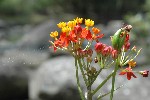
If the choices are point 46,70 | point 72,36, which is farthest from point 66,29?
point 46,70

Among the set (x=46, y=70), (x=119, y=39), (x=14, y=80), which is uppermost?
(x=119, y=39)

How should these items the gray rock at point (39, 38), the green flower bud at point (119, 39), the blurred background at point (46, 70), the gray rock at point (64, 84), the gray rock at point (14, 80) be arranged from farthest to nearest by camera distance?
the gray rock at point (39, 38) < the gray rock at point (14, 80) < the blurred background at point (46, 70) < the gray rock at point (64, 84) < the green flower bud at point (119, 39)

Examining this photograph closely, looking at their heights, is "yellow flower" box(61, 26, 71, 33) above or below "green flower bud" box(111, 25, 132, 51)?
above

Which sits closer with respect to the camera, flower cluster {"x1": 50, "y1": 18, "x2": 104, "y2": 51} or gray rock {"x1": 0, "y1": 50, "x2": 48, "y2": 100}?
flower cluster {"x1": 50, "y1": 18, "x2": 104, "y2": 51}

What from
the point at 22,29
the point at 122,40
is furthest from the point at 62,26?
the point at 22,29

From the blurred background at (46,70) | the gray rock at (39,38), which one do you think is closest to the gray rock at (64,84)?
the blurred background at (46,70)

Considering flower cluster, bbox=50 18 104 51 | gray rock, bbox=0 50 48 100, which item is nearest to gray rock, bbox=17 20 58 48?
gray rock, bbox=0 50 48 100

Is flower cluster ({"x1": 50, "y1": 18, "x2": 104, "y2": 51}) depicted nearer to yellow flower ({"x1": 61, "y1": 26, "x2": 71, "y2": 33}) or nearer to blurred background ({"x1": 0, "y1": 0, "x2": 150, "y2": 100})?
yellow flower ({"x1": 61, "y1": 26, "x2": 71, "y2": 33})

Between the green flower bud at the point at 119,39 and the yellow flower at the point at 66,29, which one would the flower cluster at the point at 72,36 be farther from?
the green flower bud at the point at 119,39

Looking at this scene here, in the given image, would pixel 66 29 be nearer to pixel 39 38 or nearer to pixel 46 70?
pixel 46 70

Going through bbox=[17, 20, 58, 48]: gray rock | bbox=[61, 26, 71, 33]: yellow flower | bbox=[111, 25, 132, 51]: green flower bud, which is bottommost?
bbox=[111, 25, 132, 51]: green flower bud
